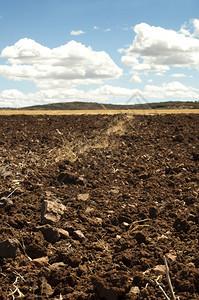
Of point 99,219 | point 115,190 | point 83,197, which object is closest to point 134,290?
point 99,219

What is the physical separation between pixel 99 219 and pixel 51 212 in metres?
0.77

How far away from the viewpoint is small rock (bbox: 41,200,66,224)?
5.29m

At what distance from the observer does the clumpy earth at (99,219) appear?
3.91 m

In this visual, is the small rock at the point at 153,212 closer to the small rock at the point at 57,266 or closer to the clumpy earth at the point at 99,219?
the clumpy earth at the point at 99,219

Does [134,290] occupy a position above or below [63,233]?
below

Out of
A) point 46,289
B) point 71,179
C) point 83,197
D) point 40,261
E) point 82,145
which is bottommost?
point 46,289

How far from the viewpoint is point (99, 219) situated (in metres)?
5.53

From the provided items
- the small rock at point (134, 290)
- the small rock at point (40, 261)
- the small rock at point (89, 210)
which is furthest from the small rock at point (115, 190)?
the small rock at point (134, 290)

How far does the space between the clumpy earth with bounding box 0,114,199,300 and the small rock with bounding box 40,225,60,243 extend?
0.05 feet

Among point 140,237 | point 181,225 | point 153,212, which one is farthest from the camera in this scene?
point 153,212

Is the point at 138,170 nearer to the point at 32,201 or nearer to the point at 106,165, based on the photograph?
the point at 106,165

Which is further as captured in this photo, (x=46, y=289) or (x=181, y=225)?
(x=181, y=225)

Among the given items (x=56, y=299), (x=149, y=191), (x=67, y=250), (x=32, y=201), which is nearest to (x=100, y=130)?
(x=149, y=191)

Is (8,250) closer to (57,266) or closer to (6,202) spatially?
(57,266)
